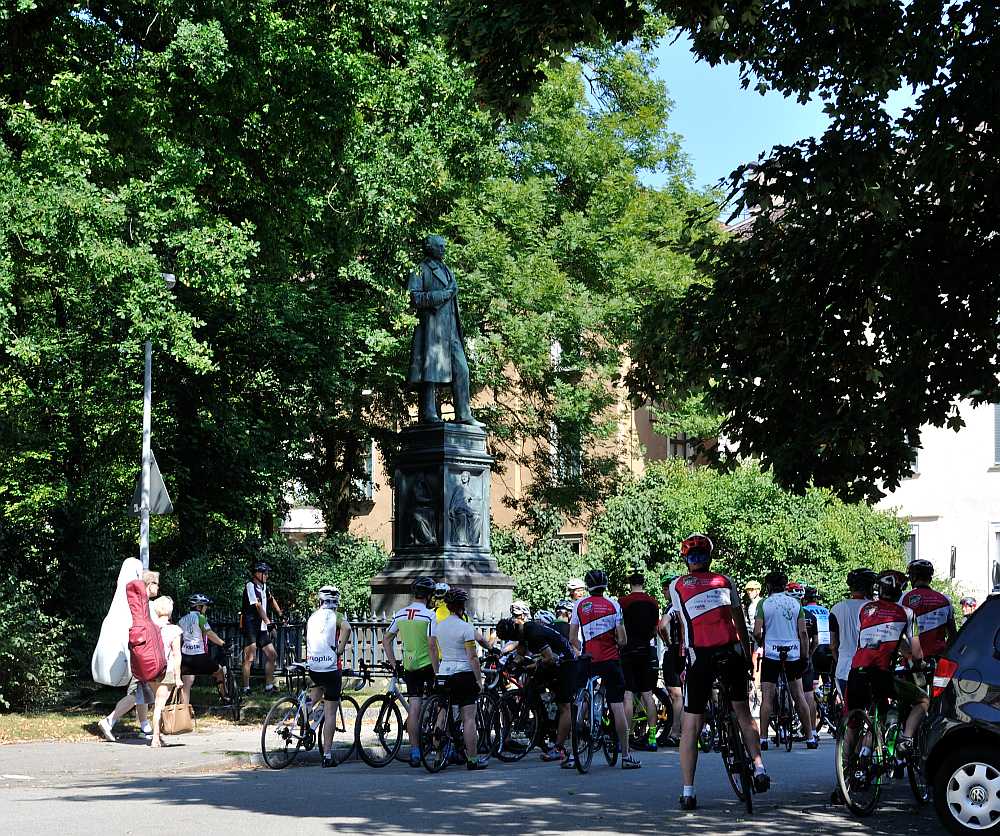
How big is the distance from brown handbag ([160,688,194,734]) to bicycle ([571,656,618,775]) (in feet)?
17.7

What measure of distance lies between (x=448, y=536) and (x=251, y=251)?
17.7 ft

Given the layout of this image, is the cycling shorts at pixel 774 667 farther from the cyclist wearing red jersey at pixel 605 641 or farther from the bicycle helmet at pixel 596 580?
the bicycle helmet at pixel 596 580

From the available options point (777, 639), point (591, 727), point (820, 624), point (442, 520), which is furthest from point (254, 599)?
point (591, 727)

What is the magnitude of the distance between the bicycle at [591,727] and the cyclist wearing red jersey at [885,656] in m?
3.30

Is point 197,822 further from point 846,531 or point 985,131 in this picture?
point 846,531

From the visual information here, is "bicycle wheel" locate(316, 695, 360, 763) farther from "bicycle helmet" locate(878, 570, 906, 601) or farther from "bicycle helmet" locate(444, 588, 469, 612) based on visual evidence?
"bicycle helmet" locate(878, 570, 906, 601)

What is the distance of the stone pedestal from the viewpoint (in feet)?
70.0

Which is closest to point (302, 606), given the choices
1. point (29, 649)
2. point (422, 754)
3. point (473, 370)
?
point (473, 370)

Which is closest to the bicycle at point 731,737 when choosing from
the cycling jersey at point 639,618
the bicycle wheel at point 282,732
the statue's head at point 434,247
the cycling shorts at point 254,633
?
the cycling jersey at point 639,618

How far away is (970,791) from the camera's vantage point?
9.57m

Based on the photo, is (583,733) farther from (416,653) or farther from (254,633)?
(254,633)

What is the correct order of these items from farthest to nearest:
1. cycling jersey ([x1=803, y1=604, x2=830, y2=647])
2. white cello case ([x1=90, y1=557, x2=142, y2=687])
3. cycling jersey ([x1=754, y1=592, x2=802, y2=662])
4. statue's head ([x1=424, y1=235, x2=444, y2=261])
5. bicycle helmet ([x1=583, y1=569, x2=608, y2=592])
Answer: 1. statue's head ([x1=424, y1=235, x2=444, y2=261])
2. cycling jersey ([x1=803, y1=604, x2=830, y2=647])
3. white cello case ([x1=90, y1=557, x2=142, y2=687])
4. cycling jersey ([x1=754, y1=592, x2=802, y2=662])
5. bicycle helmet ([x1=583, y1=569, x2=608, y2=592])

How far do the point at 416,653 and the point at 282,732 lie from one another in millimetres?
1551

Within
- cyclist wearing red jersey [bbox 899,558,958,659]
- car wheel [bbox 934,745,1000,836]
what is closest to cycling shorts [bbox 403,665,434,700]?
cyclist wearing red jersey [bbox 899,558,958,659]
